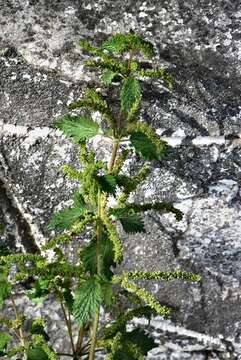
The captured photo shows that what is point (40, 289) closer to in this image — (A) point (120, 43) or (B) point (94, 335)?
(B) point (94, 335)

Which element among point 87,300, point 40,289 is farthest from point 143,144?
point 40,289

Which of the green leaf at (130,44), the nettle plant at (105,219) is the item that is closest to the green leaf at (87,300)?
the nettle plant at (105,219)

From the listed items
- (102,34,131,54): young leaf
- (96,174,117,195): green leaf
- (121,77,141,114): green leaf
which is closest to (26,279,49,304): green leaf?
(96,174,117,195): green leaf

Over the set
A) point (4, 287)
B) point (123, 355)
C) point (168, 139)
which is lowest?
point (123, 355)

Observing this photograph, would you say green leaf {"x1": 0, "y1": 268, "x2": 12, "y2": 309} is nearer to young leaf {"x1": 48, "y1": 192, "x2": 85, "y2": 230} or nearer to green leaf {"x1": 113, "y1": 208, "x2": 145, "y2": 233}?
young leaf {"x1": 48, "y1": 192, "x2": 85, "y2": 230}

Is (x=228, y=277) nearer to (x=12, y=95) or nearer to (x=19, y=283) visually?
(x=19, y=283)

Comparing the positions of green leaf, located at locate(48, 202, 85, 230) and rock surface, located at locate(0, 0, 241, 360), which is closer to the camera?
green leaf, located at locate(48, 202, 85, 230)

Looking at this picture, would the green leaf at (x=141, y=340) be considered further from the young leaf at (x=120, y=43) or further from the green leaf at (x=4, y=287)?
the young leaf at (x=120, y=43)
